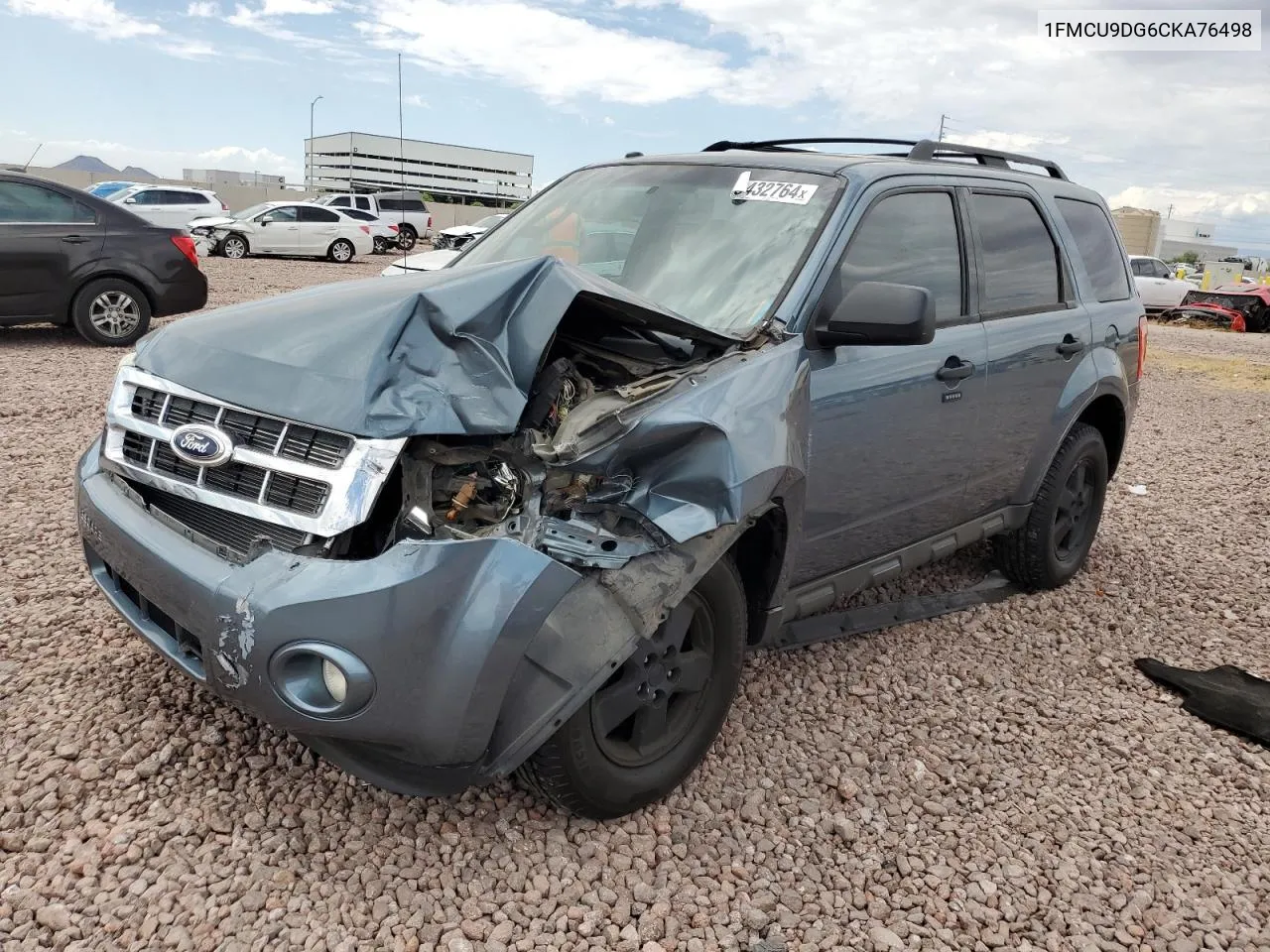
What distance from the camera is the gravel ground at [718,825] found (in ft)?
7.93

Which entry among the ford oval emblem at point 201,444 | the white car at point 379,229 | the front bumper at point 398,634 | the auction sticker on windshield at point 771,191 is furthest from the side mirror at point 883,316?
the white car at point 379,229

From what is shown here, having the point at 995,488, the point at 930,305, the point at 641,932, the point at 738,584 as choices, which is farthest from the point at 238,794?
the point at 995,488

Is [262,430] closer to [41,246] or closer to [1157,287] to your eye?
[41,246]

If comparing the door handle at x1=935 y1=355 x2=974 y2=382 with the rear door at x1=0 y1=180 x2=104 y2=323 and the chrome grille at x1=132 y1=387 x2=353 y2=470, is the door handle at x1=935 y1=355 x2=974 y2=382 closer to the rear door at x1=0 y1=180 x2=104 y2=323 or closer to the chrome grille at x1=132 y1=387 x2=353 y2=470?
the chrome grille at x1=132 y1=387 x2=353 y2=470

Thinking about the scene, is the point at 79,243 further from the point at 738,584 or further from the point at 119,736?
the point at 738,584

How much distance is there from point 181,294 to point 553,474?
820cm

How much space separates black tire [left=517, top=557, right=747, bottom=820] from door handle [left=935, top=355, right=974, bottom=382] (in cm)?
121

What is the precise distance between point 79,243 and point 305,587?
8.10m

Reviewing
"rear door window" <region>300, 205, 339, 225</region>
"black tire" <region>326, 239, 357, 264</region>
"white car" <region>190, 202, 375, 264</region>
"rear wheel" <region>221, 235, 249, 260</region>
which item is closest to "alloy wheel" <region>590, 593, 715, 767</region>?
"white car" <region>190, 202, 375, 264</region>

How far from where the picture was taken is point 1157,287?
962 inches

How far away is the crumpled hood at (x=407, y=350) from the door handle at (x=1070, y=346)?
2.25 metres

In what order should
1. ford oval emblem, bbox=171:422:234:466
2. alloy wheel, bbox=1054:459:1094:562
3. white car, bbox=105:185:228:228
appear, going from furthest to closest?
white car, bbox=105:185:228:228 → alloy wheel, bbox=1054:459:1094:562 → ford oval emblem, bbox=171:422:234:466

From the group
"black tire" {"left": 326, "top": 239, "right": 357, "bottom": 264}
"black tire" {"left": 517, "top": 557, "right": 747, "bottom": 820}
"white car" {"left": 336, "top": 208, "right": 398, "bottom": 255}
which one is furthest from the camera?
"white car" {"left": 336, "top": 208, "right": 398, "bottom": 255}

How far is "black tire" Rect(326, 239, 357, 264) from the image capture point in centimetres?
2336
